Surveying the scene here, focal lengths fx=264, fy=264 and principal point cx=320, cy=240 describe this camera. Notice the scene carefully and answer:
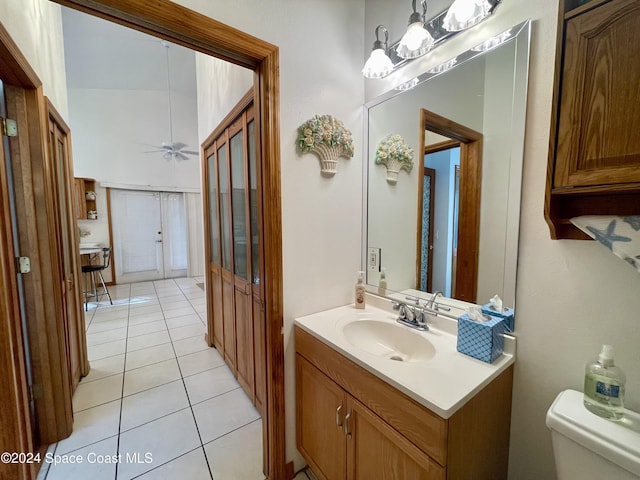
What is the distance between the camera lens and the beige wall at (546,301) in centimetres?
84

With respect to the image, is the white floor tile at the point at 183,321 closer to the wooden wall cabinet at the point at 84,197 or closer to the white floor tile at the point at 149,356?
the white floor tile at the point at 149,356

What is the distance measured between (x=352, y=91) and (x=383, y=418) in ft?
5.35

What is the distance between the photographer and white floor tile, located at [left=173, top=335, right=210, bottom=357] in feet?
9.13

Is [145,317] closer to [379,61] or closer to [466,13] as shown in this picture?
[379,61]

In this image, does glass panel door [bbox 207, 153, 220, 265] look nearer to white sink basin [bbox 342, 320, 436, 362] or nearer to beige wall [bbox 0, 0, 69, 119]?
beige wall [bbox 0, 0, 69, 119]

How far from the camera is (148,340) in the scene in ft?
9.89

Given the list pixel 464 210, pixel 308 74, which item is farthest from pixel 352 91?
pixel 464 210

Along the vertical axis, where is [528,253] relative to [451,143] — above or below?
below

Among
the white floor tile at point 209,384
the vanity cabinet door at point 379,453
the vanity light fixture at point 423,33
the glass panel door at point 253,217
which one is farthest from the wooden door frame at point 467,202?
the white floor tile at point 209,384

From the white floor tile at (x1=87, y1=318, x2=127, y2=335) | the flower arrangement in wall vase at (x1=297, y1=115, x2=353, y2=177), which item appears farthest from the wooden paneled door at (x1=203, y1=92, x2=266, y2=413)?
the white floor tile at (x1=87, y1=318, x2=127, y2=335)

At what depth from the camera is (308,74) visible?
4.44ft

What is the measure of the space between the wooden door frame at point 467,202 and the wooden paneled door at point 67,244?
7.86 ft

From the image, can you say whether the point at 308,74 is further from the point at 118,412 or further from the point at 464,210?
the point at 118,412

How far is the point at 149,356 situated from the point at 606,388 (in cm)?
329
